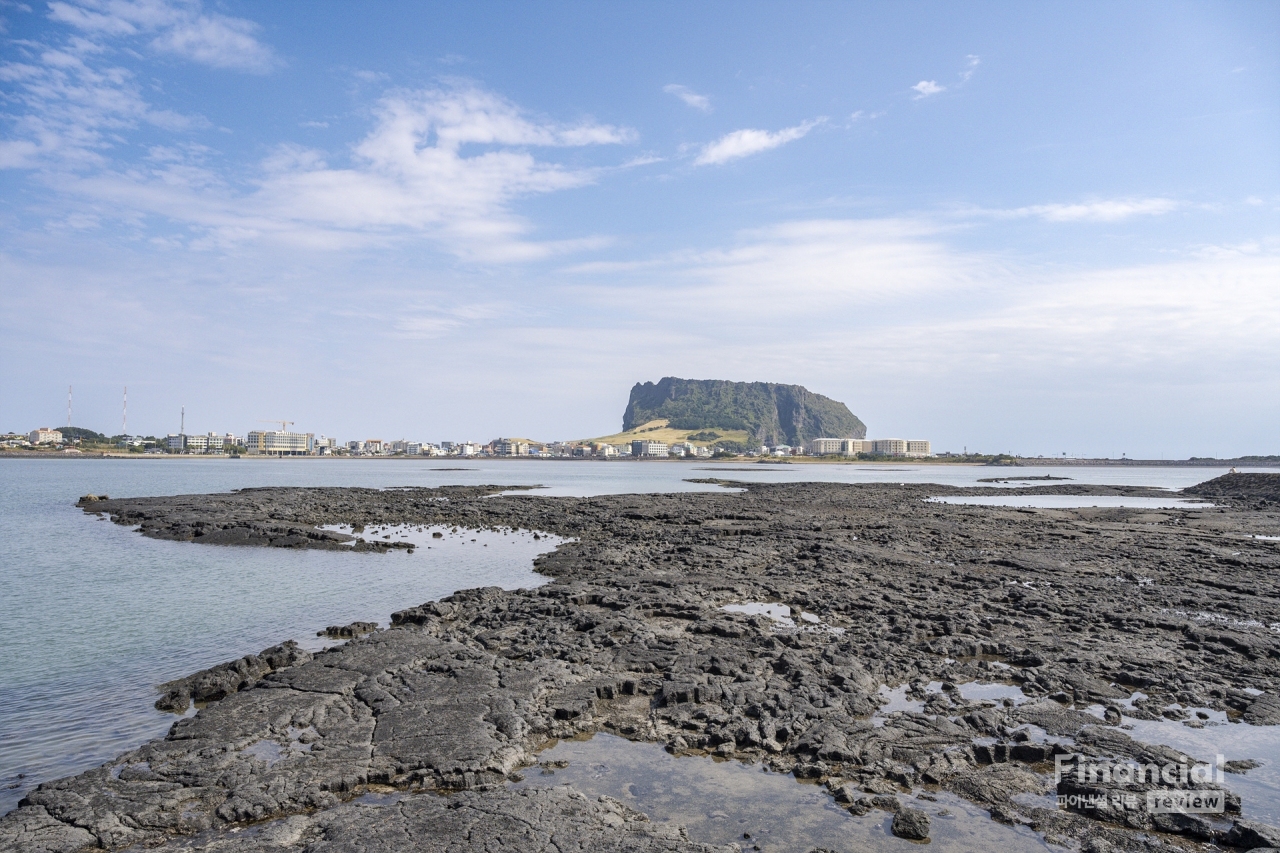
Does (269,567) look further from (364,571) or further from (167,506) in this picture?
(167,506)

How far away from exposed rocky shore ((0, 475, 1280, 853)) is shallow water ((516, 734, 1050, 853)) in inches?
11.1

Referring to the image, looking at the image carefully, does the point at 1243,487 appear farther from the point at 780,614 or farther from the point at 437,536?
the point at 437,536

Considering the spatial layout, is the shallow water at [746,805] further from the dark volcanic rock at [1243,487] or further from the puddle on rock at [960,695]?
the dark volcanic rock at [1243,487]

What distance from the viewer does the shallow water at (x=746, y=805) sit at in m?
7.09

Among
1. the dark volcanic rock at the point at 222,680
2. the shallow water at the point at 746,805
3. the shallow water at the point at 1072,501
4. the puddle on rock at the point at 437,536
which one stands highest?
the dark volcanic rock at the point at 222,680

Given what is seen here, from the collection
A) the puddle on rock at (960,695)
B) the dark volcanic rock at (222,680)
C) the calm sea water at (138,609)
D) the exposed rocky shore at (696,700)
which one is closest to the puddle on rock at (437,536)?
the calm sea water at (138,609)

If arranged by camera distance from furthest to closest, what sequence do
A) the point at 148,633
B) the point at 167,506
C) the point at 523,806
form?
1. the point at 167,506
2. the point at 148,633
3. the point at 523,806

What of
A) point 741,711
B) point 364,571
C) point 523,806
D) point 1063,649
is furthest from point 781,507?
point 523,806

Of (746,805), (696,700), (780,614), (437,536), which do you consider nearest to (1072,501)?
(437,536)

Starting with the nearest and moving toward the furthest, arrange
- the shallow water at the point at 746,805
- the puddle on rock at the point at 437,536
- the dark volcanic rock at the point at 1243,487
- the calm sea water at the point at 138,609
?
the shallow water at the point at 746,805
the calm sea water at the point at 138,609
the puddle on rock at the point at 437,536
the dark volcanic rock at the point at 1243,487

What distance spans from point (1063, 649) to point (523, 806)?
11.3 meters

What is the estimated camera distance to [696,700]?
10.9 meters

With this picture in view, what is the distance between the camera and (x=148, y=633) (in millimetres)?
15094

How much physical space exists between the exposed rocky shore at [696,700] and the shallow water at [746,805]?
28 cm
